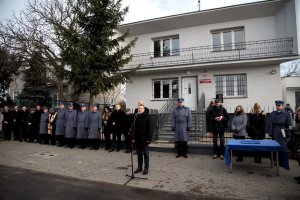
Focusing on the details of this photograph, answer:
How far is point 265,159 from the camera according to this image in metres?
8.88

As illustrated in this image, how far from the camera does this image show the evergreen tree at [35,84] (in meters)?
23.9

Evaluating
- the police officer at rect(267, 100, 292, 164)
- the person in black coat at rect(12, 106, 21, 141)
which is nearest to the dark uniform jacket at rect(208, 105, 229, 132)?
the police officer at rect(267, 100, 292, 164)

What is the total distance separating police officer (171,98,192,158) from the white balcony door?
8.03 m

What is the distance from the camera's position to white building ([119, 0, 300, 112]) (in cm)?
1563

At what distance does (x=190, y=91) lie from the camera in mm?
17703

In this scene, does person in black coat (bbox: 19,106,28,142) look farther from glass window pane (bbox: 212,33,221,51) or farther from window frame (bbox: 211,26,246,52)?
glass window pane (bbox: 212,33,221,51)

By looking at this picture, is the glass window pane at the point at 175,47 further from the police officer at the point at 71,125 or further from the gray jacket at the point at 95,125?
the police officer at the point at 71,125

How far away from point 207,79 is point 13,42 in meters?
16.4

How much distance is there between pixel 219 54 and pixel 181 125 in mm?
9079

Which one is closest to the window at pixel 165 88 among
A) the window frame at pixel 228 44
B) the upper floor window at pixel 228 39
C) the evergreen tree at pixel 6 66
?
the window frame at pixel 228 44

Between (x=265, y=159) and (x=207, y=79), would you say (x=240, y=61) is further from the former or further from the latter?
(x=265, y=159)

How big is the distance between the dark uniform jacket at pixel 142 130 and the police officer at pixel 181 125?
2.59m

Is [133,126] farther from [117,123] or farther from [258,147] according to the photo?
[117,123]

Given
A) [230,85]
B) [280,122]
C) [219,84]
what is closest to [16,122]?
[219,84]
